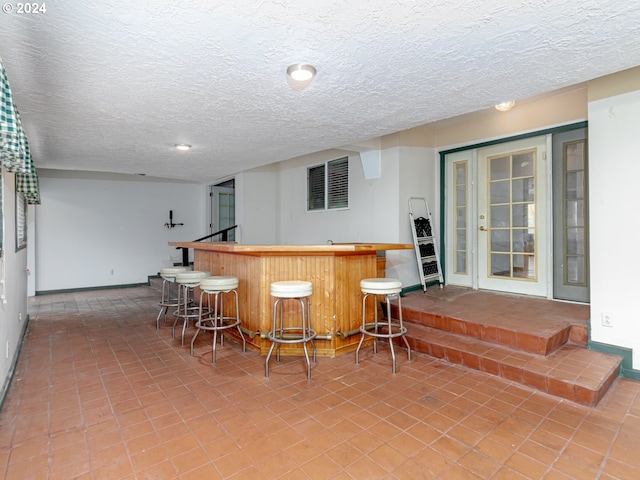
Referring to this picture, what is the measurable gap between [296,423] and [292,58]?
2.37 meters

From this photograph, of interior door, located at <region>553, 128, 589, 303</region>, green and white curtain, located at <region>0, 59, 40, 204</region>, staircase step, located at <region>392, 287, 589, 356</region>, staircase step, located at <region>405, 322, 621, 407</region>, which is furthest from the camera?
interior door, located at <region>553, 128, 589, 303</region>

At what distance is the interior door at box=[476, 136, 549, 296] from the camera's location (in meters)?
4.34

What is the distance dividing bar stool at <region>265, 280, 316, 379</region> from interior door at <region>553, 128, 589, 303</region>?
3115 millimetres

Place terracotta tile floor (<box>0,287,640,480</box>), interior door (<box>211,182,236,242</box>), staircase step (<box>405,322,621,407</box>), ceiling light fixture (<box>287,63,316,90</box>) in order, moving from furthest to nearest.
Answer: interior door (<box>211,182,236,242</box>)
staircase step (<box>405,322,621,407</box>)
ceiling light fixture (<box>287,63,316,90</box>)
terracotta tile floor (<box>0,287,640,480</box>)

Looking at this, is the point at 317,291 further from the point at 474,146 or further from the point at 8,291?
the point at 474,146

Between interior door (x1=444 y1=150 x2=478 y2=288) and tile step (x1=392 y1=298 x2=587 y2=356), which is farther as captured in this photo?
interior door (x1=444 y1=150 x2=478 y2=288)

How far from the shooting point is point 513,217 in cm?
460

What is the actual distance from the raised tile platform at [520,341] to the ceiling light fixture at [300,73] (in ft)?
8.80

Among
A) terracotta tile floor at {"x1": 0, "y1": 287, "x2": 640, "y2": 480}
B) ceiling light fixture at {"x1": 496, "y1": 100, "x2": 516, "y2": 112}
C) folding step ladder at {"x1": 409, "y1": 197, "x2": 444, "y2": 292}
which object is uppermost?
ceiling light fixture at {"x1": 496, "y1": 100, "x2": 516, "y2": 112}

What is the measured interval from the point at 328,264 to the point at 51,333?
368 cm

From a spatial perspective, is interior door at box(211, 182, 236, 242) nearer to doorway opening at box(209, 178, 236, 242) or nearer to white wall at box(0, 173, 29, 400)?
doorway opening at box(209, 178, 236, 242)

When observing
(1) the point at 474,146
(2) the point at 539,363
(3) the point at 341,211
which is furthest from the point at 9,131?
(1) the point at 474,146

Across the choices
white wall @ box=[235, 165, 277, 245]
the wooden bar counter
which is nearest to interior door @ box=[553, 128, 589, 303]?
the wooden bar counter

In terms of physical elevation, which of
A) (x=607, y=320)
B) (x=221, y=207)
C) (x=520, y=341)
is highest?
(x=221, y=207)
